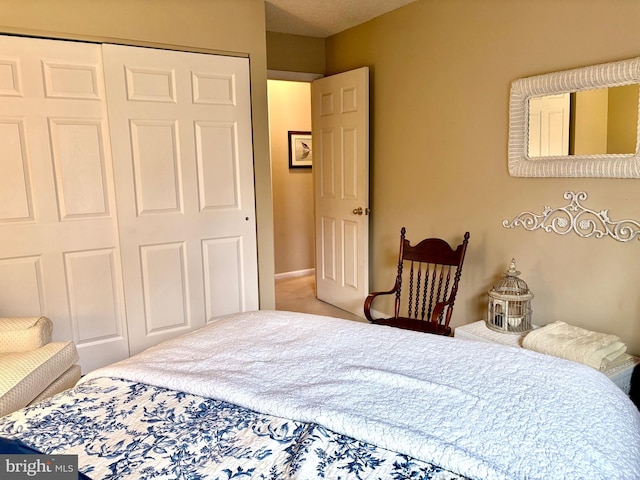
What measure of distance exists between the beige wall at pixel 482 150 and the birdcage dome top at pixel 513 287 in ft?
0.73

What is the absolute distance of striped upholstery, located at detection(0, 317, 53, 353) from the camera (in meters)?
2.19

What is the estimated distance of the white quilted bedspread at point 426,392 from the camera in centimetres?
101

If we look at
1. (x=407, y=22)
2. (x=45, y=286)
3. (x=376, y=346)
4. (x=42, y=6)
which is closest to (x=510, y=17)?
(x=407, y=22)

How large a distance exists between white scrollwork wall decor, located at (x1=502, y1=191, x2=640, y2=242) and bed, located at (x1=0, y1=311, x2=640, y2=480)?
1.21 metres

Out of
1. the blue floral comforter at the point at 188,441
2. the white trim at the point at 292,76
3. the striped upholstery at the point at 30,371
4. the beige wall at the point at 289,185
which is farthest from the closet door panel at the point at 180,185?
the beige wall at the point at 289,185

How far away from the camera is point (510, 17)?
2.74 m

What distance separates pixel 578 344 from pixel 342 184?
237 cm

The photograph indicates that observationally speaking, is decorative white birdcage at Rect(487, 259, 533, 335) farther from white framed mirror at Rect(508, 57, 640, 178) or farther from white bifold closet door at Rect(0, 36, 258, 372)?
white bifold closet door at Rect(0, 36, 258, 372)

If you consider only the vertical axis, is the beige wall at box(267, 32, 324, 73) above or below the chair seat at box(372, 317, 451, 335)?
above

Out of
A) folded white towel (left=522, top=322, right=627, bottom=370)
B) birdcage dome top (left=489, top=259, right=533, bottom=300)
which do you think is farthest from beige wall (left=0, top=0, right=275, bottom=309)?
folded white towel (left=522, top=322, right=627, bottom=370)

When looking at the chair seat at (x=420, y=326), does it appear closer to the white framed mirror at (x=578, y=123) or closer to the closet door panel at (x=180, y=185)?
the white framed mirror at (x=578, y=123)

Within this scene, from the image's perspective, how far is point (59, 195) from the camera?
2828 mm

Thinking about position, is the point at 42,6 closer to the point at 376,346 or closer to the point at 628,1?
the point at 376,346

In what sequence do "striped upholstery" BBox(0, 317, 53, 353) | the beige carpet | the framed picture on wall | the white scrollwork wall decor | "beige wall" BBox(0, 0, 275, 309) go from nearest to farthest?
"striped upholstery" BBox(0, 317, 53, 353) → the white scrollwork wall decor → "beige wall" BBox(0, 0, 275, 309) → the beige carpet → the framed picture on wall
